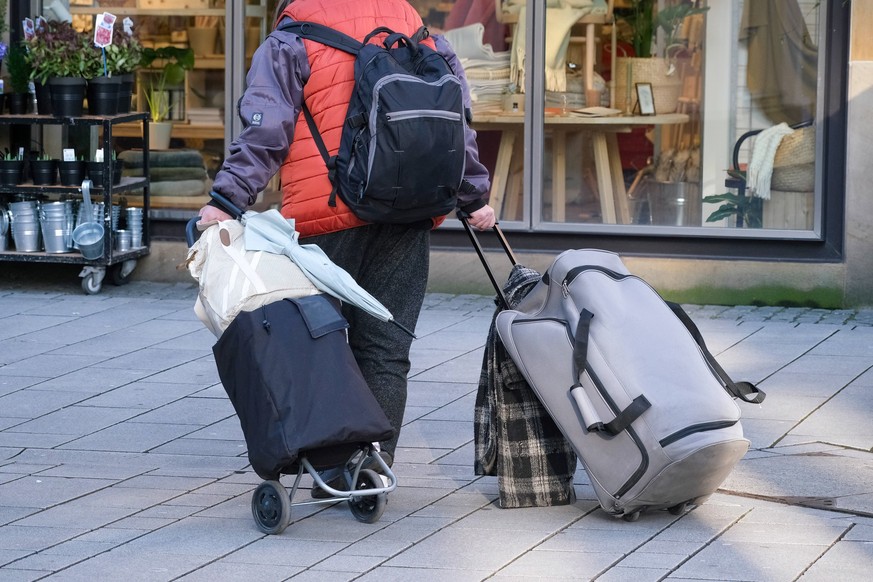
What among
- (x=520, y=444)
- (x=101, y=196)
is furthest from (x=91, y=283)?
(x=520, y=444)

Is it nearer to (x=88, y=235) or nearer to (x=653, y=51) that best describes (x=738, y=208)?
(x=653, y=51)

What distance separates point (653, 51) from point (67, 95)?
358cm

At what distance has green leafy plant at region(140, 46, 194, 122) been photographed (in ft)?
29.6

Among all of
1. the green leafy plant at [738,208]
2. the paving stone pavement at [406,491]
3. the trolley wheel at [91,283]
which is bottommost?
the paving stone pavement at [406,491]

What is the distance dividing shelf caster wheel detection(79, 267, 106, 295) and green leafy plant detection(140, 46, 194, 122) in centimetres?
116

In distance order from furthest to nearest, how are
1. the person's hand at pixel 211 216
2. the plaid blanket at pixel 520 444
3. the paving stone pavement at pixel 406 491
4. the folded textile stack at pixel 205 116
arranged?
the folded textile stack at pixel 205 116
the plaid blanket at pixel 520 444
the person's hand at pixel 211 216
the paving stone pavement at pixel 406 491

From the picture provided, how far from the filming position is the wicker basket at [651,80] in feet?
28.0

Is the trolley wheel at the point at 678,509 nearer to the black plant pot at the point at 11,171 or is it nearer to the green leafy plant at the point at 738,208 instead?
the green leafy plant at the point at 738,208

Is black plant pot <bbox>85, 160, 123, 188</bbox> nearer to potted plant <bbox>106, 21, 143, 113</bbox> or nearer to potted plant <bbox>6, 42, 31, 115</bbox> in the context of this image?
potted plant <bbox>106, 21, 143, 113</bbox>

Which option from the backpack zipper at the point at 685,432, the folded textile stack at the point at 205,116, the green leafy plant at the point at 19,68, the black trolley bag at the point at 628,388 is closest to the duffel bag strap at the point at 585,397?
the black trolley bag at the point at 628,388

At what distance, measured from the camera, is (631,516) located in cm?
429

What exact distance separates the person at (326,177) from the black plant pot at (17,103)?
446 centimetres

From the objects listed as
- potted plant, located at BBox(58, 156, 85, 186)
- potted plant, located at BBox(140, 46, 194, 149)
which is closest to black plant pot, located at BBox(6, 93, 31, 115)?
potted plant, located at BBox(58, 156, 85, 186)

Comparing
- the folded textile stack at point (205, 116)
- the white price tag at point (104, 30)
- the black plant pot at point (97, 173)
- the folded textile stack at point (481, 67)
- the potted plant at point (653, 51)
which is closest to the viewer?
the white price tag at point (104, 30)
